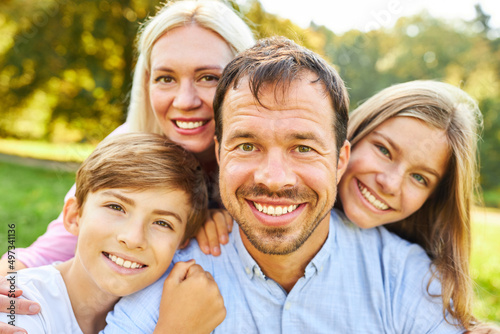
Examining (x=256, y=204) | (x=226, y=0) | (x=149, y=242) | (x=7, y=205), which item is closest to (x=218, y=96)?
(x=256, y=204)

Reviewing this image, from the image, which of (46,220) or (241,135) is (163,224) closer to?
(241,135)

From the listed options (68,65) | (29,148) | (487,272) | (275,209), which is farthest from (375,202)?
(29,148)

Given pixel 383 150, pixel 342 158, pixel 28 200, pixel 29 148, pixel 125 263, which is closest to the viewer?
pixel 125 263

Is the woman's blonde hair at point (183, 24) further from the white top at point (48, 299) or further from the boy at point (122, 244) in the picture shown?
the white top at point (48, 299)

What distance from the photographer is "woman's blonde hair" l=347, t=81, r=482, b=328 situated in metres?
2.83

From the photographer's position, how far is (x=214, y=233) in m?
2.77

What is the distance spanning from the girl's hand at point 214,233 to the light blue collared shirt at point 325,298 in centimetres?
6

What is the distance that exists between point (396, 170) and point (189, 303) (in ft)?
5.04

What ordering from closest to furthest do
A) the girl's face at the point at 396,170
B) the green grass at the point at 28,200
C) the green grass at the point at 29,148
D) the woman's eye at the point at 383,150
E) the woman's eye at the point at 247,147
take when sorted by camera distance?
the woman's eye at the point at 247,147
the girl's face at the point at 396,170
the woman's eye at the point at 383,150
the green grass at the point at 28,200
the green grass at the point at 29,148

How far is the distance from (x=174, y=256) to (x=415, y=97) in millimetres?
1923

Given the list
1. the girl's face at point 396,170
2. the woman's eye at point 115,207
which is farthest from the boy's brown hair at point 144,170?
the girl's face at point 396,170

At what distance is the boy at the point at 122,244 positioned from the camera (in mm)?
2400

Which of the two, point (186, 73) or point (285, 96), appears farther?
point (186, 73)

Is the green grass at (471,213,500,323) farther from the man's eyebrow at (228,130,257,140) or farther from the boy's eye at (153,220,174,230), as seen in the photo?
the boy's eye at (153,220,174,230)
